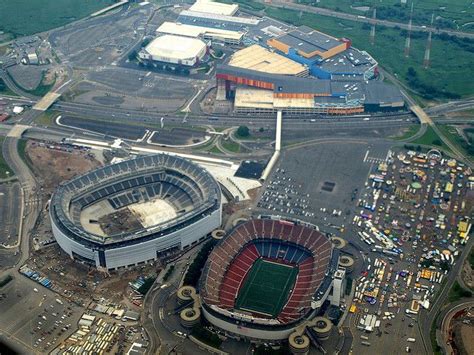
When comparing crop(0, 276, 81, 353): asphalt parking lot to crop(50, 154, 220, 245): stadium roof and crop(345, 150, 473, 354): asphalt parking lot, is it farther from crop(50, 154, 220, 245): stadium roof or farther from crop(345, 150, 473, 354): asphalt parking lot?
crop(345, 150, 473, 354): asphalt parking lot

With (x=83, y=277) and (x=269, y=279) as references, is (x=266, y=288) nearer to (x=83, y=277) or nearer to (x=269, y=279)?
(x=269, y=279)

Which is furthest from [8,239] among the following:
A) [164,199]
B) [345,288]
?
[345,288]

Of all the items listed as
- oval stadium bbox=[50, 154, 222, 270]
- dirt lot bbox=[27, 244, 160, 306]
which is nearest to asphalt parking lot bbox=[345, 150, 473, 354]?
oval stadium bbox=[50, 154, 222, 270]

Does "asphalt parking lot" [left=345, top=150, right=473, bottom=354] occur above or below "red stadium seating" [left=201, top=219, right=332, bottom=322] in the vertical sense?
below

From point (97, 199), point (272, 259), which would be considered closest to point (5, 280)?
point (97, 199)

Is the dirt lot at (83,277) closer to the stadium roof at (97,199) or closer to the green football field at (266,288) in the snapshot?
the stadium roof at (97,199)

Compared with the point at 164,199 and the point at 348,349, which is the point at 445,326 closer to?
the point at 348,349

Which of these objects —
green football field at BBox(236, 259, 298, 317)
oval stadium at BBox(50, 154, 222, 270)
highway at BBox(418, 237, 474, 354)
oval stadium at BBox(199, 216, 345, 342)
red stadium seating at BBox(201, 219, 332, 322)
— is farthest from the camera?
oval stadium at BBox(50, 154, 222, 270)
